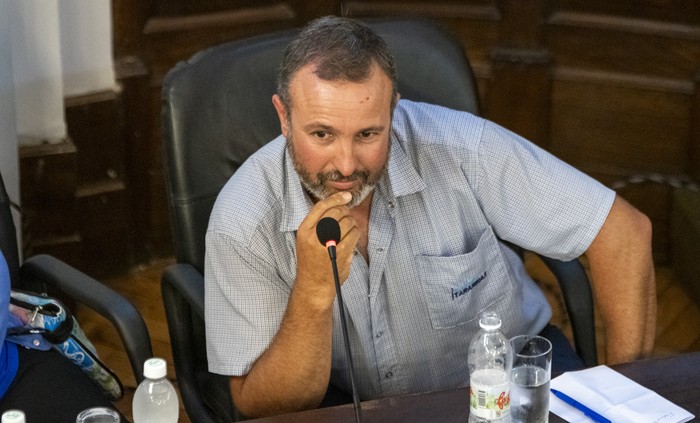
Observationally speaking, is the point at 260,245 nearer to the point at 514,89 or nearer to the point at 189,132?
the point at 189,132

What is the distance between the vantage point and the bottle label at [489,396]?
63.7 inches

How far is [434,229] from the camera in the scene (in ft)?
6.98

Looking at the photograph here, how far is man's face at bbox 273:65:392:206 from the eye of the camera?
1.92m

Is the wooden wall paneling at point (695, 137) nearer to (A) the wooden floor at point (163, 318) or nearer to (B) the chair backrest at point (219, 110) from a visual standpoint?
(A) the wooden floor at point (163, 318)

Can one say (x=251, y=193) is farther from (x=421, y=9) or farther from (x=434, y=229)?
(x=421, y=9)

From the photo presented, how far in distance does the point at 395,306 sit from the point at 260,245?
281 millimetres

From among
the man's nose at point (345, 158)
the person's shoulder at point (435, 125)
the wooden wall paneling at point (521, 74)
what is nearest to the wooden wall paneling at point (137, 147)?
the wooden wall paneling at point (521, 74)

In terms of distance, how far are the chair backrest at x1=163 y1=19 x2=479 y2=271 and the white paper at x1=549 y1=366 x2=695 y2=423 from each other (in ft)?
2.39

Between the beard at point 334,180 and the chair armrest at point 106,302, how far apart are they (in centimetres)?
37

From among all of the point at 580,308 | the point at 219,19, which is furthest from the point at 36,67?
the point at 580,308

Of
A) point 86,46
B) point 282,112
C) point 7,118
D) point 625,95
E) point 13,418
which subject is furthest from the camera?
point 625,95

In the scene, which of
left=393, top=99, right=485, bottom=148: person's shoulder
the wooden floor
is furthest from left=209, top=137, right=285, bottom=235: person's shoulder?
the wooden floor

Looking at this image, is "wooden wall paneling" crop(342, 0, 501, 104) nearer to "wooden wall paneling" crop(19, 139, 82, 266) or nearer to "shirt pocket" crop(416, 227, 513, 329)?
"wooden wall paneling" crop(19, 139, 82, 266)

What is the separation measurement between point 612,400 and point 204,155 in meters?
0.85
